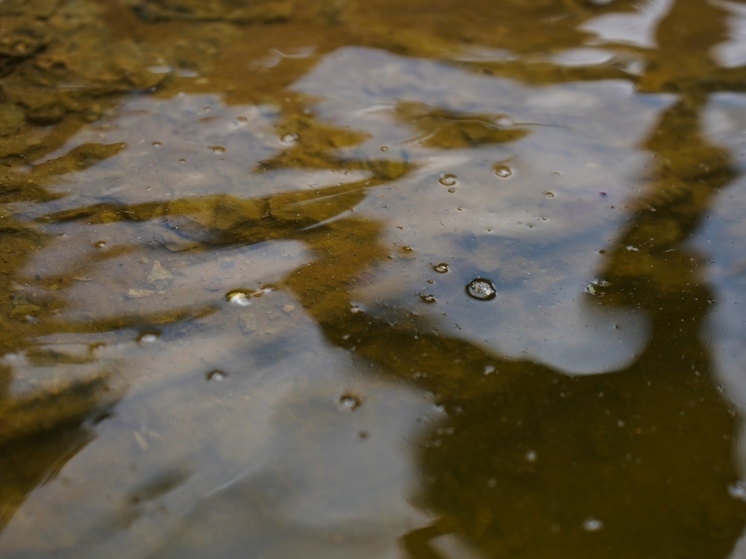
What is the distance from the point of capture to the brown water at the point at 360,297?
4.29 ft

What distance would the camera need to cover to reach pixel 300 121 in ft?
7.45

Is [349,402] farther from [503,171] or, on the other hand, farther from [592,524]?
[503,171]

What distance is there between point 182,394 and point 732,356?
1400 mm

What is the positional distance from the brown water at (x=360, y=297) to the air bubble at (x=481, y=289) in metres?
0.01

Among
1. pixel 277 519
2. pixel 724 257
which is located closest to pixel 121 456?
pixel 277 519

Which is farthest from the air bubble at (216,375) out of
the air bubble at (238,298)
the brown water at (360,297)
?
the air bubble at (238,298)

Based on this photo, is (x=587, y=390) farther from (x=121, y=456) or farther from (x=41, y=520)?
(x=41, y=520)

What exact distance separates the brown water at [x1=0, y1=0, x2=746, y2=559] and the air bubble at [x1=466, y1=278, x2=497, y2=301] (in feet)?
0.04

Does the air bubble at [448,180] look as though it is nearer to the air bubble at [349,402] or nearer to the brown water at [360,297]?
the brown water at [360,297]

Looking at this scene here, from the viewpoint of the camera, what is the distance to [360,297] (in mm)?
1681

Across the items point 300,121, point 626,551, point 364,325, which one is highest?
point 300,121

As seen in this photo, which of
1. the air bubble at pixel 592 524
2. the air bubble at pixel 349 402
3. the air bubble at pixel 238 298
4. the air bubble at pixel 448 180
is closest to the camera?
the air bubble at pixel 592 524

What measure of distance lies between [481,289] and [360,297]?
0.34m

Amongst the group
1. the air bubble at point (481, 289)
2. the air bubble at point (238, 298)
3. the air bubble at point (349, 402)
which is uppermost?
the air bubble at point (238, 298)
